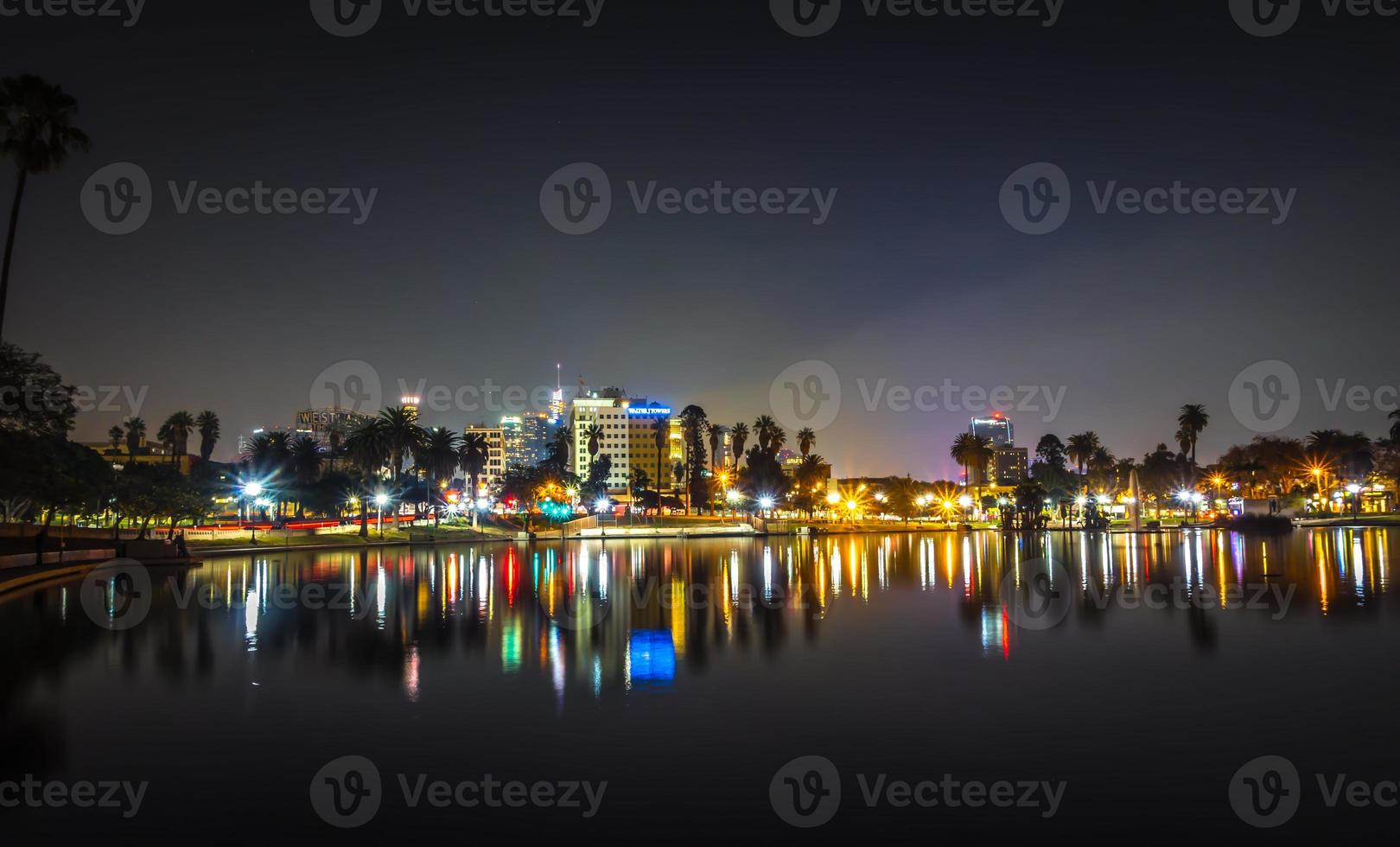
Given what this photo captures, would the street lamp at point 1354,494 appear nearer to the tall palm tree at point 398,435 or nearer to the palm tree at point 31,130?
the tall palm tree at point 398,435

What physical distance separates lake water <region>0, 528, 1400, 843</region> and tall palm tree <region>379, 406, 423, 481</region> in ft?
258

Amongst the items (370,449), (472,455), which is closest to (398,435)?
(370,449)

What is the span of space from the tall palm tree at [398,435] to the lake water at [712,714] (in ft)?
258

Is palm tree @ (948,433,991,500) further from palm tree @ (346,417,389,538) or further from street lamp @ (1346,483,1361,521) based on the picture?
palm tree @ (346,417,389,538)

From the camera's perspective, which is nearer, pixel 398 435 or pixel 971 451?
pixel 398 435

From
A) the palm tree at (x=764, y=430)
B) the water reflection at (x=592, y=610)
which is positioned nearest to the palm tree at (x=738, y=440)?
the palm tree at (x=764, y=430)

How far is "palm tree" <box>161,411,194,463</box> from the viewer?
12656 cm

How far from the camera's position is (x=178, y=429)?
416 feet

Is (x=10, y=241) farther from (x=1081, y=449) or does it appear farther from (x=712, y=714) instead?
(x=1081, y=449)

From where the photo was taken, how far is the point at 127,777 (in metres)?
11.6

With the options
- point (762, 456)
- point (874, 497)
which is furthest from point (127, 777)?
point (874, 497)

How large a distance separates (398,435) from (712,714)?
102 metres

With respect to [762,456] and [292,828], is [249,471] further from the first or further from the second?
[292,828]

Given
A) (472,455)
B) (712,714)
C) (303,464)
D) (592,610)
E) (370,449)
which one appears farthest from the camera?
(472,455)
